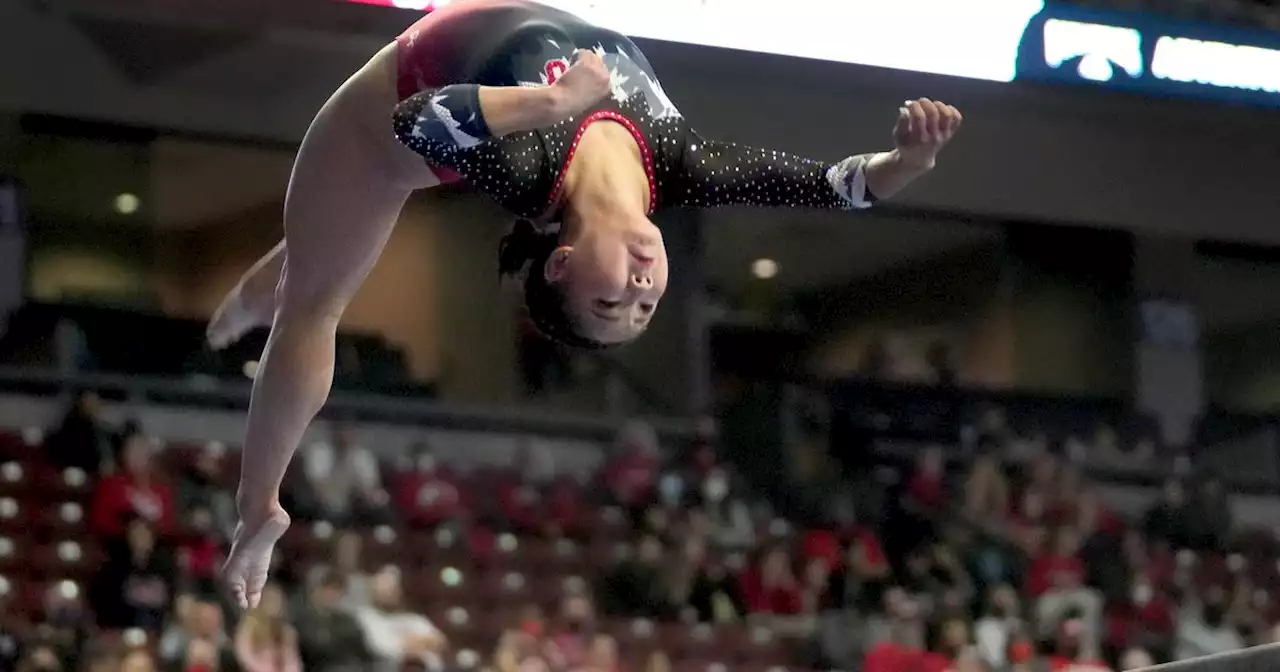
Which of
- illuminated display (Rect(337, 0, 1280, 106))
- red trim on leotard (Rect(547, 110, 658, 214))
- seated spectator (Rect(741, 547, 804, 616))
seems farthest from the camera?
illuminated display (Rect(337, 0, 1280, 106))

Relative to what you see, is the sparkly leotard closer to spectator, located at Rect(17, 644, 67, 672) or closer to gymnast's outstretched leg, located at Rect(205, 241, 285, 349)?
gymnast's outstretched leg, located at Rect(205, 241, 285, 349)

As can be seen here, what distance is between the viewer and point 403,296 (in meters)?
9.57

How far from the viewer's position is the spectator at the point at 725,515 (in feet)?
25.3

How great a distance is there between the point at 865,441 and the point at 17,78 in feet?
15.9

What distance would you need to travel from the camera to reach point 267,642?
18.3ft

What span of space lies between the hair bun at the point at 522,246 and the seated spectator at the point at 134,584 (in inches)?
146

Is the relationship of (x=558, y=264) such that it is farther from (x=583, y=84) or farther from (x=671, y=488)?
(x=671, y=488)

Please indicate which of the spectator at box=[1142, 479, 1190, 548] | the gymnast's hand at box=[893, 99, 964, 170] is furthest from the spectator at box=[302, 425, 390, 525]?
the gymnast's hand at box=[893, 99, 964, 170]

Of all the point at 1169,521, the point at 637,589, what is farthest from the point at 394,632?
the point at 1169,521

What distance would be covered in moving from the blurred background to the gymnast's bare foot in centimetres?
238

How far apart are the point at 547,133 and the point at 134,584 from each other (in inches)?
158

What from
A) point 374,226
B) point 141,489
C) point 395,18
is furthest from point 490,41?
point 395,18

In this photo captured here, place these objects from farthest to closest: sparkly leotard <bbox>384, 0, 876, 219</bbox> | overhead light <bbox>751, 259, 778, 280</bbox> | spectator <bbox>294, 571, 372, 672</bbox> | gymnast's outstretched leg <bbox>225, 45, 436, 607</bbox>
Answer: overhead light <bbox>751, 259, 778, 280</bbox>, spectator <bbox>294, 571, 372, 672</bbox>, gymnast's outstretched leg <bbox>225, 45, 436, 607</bbox>, sparkly leotard <bbox>384, 0, 876, 219</bbox>

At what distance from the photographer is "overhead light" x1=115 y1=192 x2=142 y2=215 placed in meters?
8.78
